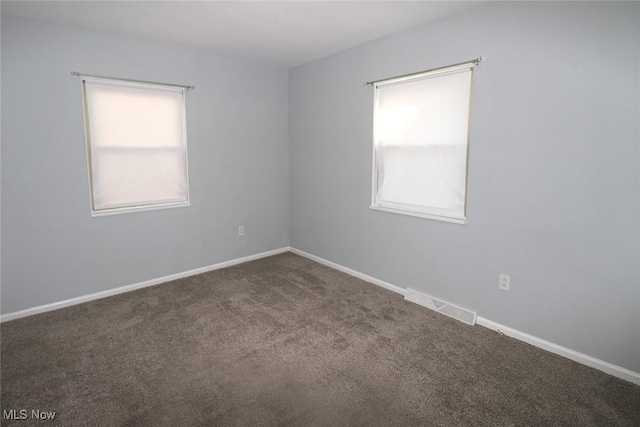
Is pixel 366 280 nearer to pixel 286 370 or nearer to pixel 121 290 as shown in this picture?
pixel 286 370

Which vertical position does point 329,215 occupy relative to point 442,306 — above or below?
above

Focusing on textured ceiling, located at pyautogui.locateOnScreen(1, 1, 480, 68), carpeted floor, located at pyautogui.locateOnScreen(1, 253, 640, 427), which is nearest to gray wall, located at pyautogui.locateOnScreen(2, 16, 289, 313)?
textured ceiling, located at pyautogui.locateOnScreen(1, 1, 480, 68)

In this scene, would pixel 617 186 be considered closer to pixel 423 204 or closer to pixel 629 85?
pixel 629 85

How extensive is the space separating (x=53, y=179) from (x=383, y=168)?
303cm

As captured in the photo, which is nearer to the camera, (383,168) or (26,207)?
(26,207)

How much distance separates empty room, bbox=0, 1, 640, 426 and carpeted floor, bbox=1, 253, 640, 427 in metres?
0.02

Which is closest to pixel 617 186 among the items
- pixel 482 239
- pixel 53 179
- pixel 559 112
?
pixel 559 112

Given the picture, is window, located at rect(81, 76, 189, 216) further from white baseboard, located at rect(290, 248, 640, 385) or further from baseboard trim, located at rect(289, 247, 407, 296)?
white baseboard, located at rect(290, 248, 640, 385)

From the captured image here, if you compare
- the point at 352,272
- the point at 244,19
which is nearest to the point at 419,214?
the point at 352,272

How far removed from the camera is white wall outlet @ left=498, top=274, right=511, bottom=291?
2.59 metres

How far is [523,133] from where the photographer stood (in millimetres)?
2406

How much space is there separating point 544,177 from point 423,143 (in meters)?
1.04

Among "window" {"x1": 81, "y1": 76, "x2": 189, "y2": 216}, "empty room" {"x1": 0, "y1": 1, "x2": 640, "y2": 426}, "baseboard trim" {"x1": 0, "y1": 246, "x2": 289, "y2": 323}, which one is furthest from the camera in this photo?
"window" {"x1": 81, "y1": 76, "x2": 189, "y2": 216}

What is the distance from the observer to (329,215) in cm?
414
